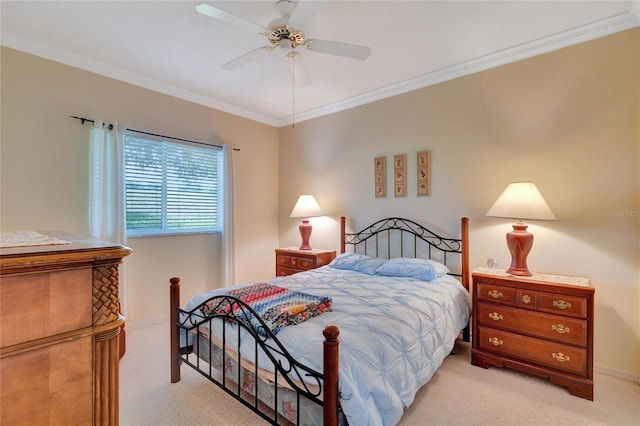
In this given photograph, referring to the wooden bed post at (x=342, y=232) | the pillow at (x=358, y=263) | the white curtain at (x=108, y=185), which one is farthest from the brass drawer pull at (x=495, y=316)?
the white curtain at (x=108, y=185)

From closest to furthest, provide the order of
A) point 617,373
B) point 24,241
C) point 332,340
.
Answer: point 24,241 < point 332,340 < point 617,373

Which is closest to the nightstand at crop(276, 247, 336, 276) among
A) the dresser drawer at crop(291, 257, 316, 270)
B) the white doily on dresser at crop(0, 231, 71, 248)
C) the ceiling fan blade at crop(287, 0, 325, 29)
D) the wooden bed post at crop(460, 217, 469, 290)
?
the dresser drawer at crop(291, 257, 316, 270)

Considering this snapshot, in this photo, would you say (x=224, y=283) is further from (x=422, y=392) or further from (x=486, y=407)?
(x=486, y=407)

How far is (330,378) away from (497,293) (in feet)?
5.88

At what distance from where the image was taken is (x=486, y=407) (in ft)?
6.64

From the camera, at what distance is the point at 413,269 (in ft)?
9.37

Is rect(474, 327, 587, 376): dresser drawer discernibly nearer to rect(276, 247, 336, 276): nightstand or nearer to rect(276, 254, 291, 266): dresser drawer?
rect(276, 247, 336, 276): nightstand

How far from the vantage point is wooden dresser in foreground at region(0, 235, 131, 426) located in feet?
1.82

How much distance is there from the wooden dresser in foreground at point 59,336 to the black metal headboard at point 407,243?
2981mm

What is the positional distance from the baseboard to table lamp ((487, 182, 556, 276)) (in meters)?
0.92

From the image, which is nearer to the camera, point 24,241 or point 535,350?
point 24,241

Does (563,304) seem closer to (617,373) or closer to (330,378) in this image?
(617,373)

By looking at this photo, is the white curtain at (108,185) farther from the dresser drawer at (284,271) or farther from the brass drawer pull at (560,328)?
the brass drawer pull at (560,328)

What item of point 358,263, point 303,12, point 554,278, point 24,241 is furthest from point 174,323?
point 554,278
